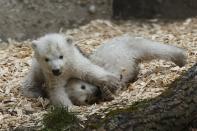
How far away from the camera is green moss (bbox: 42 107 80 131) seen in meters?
4.86

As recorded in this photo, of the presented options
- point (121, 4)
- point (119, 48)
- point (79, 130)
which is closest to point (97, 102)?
point (119, 48)

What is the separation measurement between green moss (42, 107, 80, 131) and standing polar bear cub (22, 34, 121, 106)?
0.73 m

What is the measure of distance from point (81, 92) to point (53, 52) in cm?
45

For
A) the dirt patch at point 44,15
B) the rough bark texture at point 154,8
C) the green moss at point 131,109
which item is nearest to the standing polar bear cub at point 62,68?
the green moss at point 131,109

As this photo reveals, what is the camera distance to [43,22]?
10023 millimetres

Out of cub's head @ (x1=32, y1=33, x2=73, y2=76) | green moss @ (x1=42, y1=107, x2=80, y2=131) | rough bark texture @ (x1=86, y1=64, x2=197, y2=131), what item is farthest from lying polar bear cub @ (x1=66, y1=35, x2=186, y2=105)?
rough bark texture @ (x1=86, y1=64, x2=197, y2=131)

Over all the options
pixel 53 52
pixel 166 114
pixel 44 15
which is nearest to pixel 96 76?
pixel 53 52

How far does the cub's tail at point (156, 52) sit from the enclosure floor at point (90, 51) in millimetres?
98

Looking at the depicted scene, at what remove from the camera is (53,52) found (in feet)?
18.9

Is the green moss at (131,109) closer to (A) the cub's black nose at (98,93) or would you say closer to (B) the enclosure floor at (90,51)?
(B) the enclosure floor at (90,51)

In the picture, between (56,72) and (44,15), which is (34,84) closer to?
(56,72)

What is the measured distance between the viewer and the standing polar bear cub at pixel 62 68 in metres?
5.78

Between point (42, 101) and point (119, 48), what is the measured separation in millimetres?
955

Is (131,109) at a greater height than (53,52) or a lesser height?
lesser
